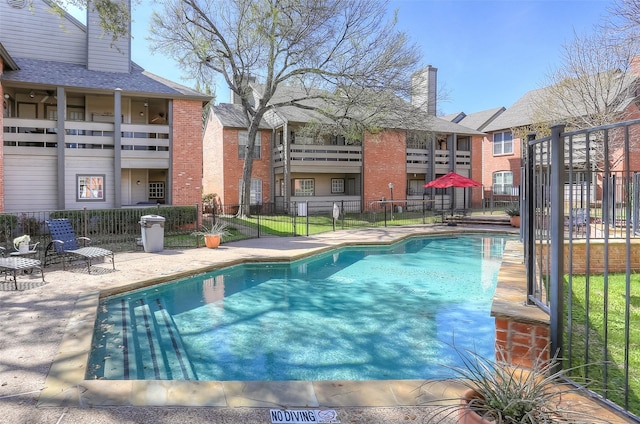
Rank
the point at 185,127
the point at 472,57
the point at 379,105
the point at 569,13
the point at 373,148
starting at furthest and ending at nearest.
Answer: the point at 373,148, the point at 472,57, the point at 379,105, the point at 185,127, the point at 569,13

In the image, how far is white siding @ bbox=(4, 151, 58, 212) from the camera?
15.3 metres

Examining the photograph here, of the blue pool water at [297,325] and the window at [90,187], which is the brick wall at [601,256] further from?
the window at [90,187]

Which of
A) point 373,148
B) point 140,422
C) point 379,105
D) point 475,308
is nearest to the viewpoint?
point 140,422

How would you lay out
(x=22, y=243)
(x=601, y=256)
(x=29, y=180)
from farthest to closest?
(x=29, y=180), (x=22, y=243), (x=601, y=256)

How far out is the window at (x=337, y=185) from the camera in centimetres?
2871

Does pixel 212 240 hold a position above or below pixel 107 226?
below

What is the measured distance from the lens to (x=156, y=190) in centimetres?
2123

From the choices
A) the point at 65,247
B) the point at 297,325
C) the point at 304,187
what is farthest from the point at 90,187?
the point at 304,187

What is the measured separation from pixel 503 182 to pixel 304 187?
15873 mm

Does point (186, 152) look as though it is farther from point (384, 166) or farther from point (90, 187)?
point (384, 166)

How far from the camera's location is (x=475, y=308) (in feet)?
24.4

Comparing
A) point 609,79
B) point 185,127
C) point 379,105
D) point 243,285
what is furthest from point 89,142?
point 609,79

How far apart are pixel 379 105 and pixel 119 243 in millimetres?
12996

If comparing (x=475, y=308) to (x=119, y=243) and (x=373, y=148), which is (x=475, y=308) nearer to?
(x=119, y=243)
